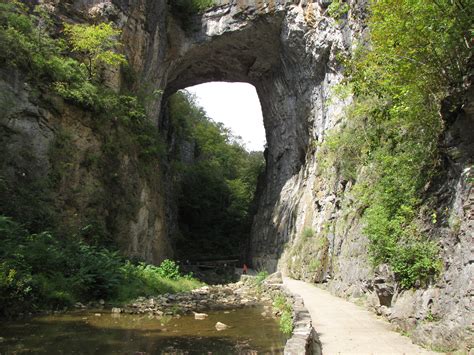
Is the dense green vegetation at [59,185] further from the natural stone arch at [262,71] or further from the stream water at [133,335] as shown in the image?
the natural stone arch at [262,71]

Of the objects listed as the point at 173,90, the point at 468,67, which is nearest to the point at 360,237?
the point at 468,67

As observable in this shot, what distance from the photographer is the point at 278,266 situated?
75.8ft

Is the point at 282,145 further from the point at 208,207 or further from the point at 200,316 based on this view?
the point at 200,316

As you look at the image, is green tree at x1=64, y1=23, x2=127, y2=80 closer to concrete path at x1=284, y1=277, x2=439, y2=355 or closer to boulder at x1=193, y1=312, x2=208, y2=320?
boulder at x1=193, y1=312, x2=208, y2=320

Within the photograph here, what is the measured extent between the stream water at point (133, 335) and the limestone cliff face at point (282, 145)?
8.17 feet

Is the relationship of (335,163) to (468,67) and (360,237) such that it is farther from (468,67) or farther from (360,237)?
(468,67)

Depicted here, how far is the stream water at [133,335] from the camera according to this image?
548cm

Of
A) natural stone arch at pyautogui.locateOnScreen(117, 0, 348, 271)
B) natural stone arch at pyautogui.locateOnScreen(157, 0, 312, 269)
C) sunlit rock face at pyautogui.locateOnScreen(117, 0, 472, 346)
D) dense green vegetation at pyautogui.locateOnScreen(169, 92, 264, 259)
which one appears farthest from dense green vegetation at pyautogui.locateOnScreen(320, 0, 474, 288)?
dense green vegetation at pyautogui.locateOnScreen(169, 92, 264, 259)

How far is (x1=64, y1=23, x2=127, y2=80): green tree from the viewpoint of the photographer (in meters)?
14.7

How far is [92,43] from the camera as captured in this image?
48.6 ft

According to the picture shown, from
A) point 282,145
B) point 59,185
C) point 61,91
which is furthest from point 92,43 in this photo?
point 282,145

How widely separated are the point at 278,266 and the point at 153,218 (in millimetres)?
8895

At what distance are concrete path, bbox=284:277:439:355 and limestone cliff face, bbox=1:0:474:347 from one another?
327 mm

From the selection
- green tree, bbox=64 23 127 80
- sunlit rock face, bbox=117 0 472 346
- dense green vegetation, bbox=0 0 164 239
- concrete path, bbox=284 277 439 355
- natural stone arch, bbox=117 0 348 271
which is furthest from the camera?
natural stone arch, bbox=117 0 348 271
